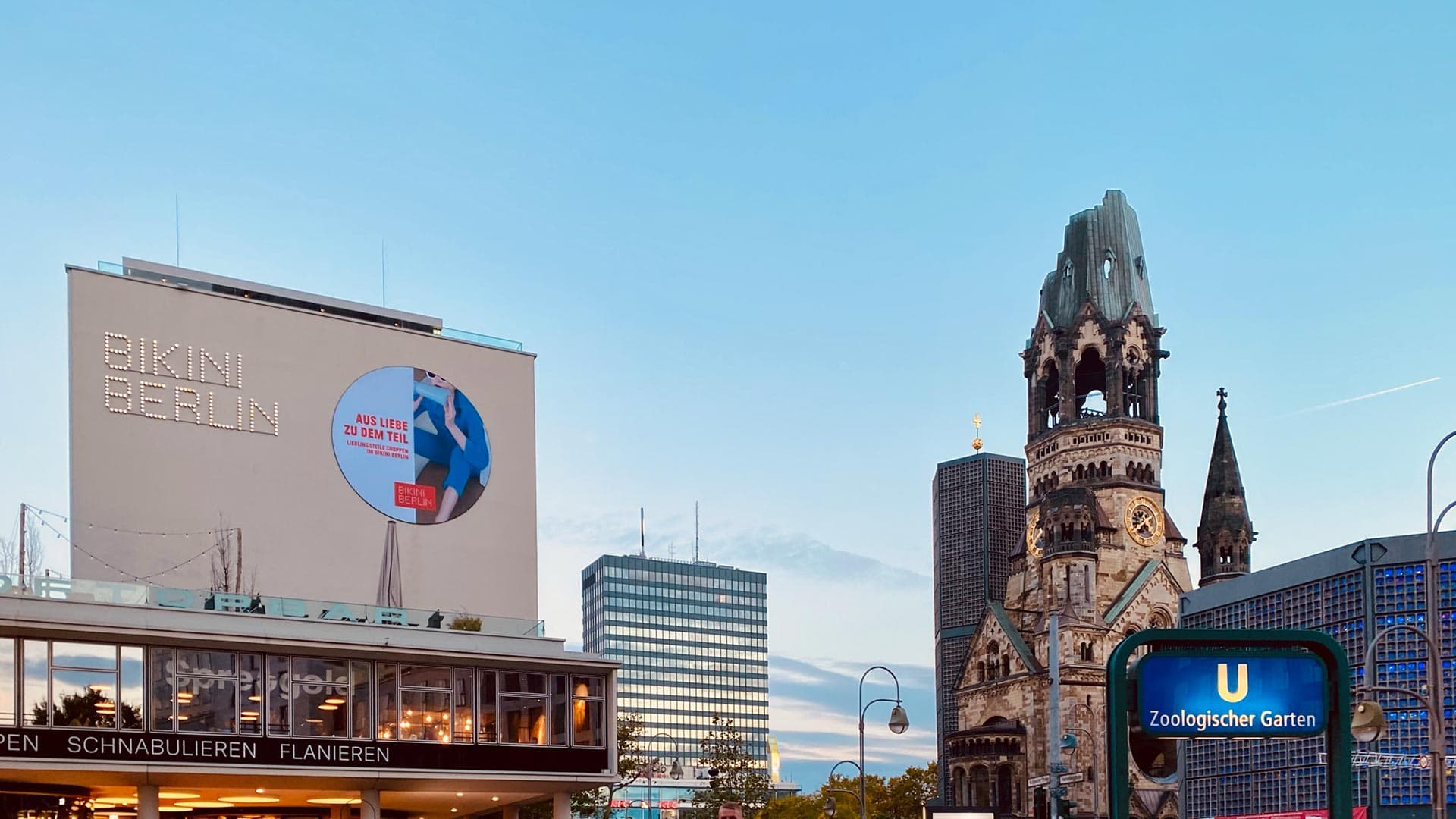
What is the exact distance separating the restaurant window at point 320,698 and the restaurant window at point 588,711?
8257 millimetres

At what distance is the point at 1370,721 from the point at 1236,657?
1199 centimetres

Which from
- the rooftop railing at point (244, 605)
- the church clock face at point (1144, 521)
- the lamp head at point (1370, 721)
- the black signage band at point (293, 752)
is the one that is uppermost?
the church clock face at point (1144, 521)

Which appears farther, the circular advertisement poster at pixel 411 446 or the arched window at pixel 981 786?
the arched window at pixel 981 786

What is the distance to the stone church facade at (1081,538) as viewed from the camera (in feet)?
437

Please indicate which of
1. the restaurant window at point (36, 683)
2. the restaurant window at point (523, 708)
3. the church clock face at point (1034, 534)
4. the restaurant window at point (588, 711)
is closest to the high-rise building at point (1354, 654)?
the church clock face at point (1034, 534)

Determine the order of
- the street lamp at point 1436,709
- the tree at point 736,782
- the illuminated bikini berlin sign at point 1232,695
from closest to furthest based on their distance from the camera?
the illuminated bikini berlin sign at point 1232,695 → the street lamp at point 1436,709 → the tree at point 736,782

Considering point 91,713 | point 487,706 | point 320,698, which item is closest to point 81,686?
point 91,713

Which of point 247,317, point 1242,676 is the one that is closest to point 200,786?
point 247,317

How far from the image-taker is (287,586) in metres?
72.6

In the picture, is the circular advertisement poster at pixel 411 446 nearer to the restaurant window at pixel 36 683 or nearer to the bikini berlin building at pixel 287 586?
the bikini berlin building at pixel 287 586

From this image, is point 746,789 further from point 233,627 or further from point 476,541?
point 233,627

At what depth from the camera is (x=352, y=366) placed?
7556 centimetres

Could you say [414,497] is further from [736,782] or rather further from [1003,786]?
[1003,786]

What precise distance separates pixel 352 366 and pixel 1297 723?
60762 mm
